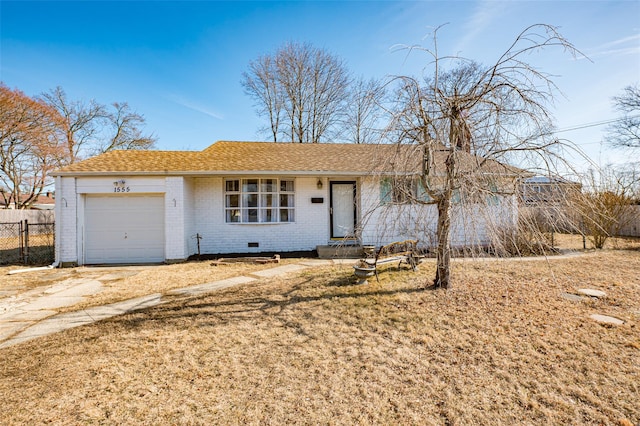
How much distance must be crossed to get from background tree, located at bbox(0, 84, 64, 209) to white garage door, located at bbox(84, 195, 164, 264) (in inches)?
692

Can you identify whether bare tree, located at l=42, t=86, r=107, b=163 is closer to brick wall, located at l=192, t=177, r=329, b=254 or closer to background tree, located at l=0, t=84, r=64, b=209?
background tree, located at l=0, t=84, r=64, b=209

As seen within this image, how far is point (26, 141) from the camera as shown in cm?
2102

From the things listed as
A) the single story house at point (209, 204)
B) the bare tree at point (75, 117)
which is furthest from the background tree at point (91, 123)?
the single story house at point (209, 204)

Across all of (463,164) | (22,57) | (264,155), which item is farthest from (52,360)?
(22,57)

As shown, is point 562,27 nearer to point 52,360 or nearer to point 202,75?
point 52,360

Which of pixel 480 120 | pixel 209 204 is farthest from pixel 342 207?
pixel 480 120

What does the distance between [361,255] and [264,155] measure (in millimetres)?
5647

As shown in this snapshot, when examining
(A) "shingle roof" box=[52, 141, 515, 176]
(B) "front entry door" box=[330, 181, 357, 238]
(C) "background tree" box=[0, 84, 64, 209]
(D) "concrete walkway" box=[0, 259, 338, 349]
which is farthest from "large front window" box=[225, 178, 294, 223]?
(C) "background tree" box=[0, 84, 64, 209]

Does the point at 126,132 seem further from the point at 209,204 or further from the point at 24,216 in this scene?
the point at 209,204

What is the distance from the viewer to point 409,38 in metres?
4.98

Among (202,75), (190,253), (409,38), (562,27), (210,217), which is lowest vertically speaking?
(190,253)

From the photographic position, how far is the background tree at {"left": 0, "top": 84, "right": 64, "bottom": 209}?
771 inches

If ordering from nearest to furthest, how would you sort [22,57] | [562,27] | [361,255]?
[562,27] < [361,255] < [22,57]

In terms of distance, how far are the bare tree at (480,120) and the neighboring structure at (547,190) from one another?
0.22 m
